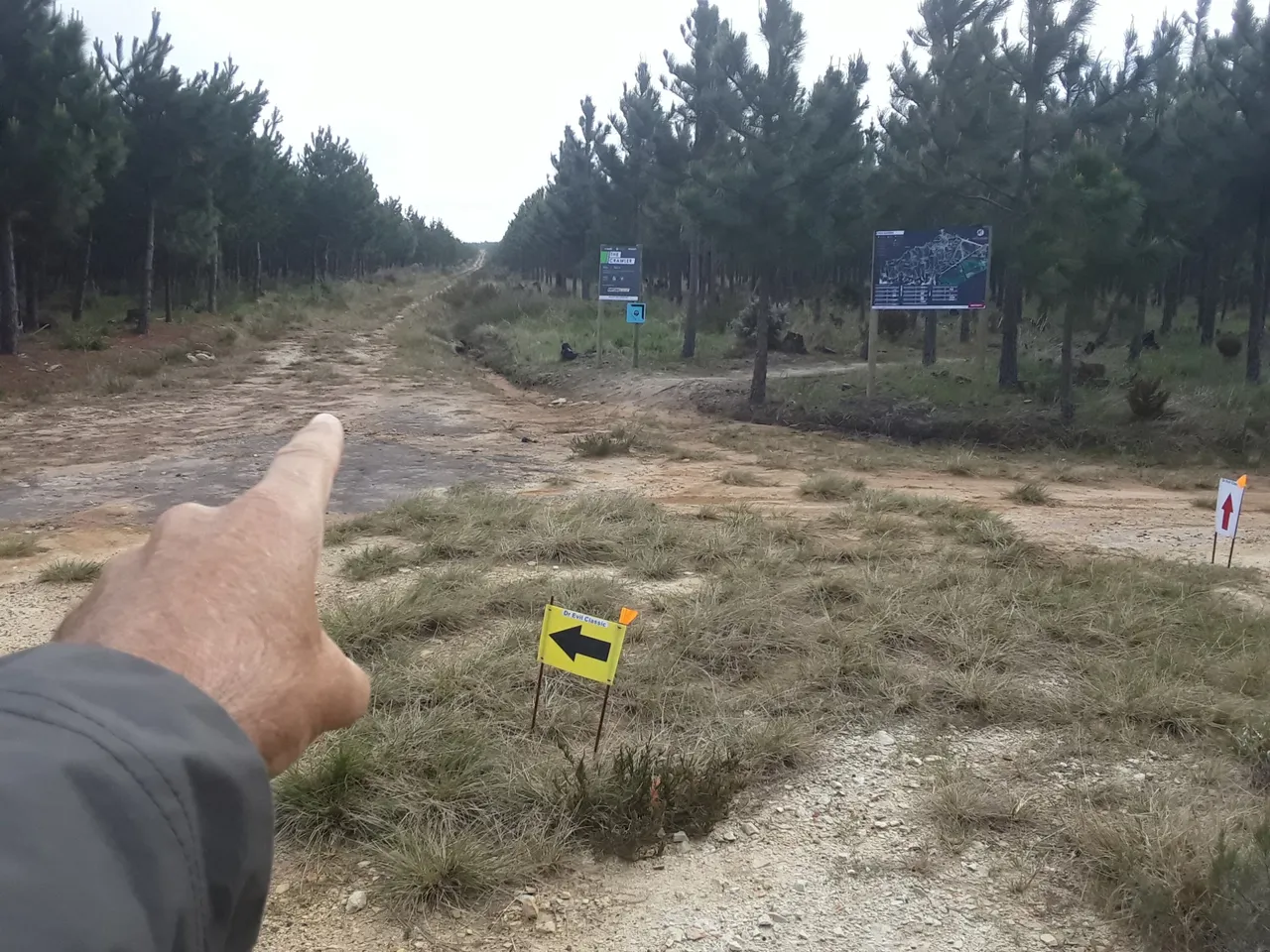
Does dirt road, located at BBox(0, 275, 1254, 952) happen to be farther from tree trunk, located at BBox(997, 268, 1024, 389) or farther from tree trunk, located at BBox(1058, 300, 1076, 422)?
tree trunk, located at BBox(997, 268, 1024, 389)

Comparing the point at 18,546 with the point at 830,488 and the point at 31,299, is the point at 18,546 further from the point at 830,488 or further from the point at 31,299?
the point at 31,299

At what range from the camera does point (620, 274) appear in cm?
2197

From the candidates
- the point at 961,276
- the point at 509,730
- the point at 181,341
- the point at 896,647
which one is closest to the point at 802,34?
the point at 961,276

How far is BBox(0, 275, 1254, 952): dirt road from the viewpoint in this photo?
2717 millimetres

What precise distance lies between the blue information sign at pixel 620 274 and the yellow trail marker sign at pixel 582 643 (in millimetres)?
18859

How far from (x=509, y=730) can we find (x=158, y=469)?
8.64m

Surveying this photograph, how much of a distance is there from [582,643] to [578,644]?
18 mm

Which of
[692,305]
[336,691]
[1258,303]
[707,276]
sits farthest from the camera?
[707,276]

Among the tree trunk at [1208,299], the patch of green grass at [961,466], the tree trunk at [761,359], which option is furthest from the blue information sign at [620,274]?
the tree trunk at [1208,299]

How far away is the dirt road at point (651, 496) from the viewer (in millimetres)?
2717

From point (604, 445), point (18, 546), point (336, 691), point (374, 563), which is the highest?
point (336, 691)

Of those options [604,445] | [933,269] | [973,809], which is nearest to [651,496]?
[604,445]

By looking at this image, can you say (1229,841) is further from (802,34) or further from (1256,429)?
(802,34)

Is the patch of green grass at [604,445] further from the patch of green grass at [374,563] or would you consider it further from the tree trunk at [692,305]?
the tree trunk at [692,305]
